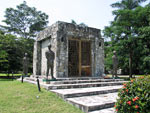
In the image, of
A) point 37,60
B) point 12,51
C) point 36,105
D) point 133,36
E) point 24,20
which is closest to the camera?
point 36,105

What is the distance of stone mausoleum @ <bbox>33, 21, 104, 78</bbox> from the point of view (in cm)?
875

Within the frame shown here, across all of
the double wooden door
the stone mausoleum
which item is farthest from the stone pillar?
the double wooden door

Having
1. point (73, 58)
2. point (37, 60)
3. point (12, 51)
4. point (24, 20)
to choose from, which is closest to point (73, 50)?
point (73, 58)

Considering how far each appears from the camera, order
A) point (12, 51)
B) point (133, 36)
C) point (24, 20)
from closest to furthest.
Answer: point (133, 36), point (12, 51), point (24, 20)

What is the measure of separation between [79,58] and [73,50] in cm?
70

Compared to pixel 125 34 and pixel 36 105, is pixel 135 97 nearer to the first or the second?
pixel 36 105

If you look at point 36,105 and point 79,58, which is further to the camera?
point 79,58

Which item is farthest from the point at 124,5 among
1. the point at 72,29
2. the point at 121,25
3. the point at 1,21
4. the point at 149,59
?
the point at 1,21

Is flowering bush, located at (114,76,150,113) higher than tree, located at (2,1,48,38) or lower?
lower

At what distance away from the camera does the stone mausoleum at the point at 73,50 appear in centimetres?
875

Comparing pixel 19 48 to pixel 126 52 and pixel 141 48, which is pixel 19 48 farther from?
pixel 141 48

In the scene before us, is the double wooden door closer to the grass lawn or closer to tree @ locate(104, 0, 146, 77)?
the grass lawn

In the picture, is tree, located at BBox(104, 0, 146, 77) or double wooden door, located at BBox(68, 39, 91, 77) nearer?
double wooden door, located at BBox(68, 39, 91, 77)

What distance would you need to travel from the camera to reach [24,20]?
87.2 ft
